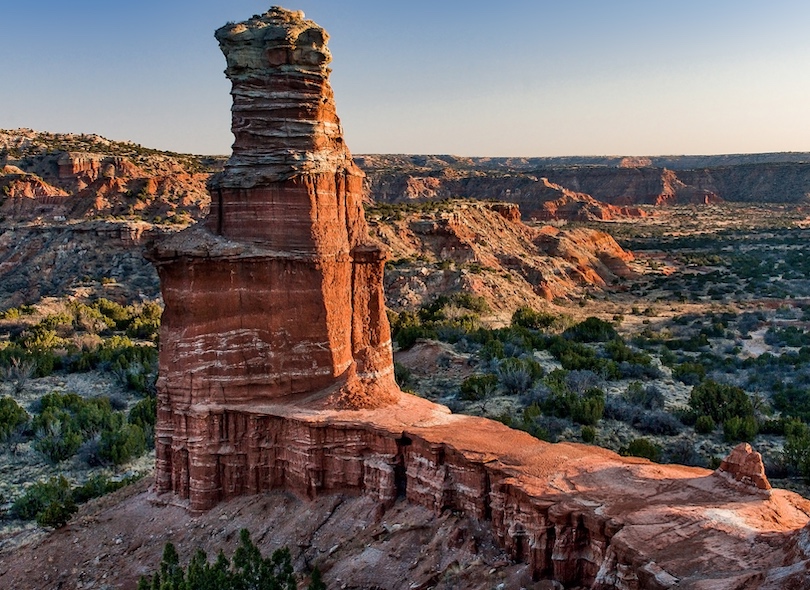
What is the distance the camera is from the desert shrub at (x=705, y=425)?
19.0m

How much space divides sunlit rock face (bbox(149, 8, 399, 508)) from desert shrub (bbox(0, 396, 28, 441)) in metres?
10.7

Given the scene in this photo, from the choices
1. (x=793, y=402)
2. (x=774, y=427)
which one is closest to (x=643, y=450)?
(x=774, y=427)

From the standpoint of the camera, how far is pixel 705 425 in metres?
19.0

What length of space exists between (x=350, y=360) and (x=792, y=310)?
40094 mm

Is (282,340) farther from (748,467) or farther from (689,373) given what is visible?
(689,373)

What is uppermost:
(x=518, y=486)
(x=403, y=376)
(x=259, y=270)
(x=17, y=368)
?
(x=259, y=270)

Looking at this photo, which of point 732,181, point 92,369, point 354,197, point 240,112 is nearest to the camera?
point 240,112

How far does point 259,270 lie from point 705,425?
44.1ft

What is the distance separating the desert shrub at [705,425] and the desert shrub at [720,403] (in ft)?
2.31

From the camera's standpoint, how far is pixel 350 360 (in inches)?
524

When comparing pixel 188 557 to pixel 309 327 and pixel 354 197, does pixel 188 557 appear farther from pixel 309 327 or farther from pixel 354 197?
pixel 354 197

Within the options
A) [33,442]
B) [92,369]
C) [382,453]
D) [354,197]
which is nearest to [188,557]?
[382,453]

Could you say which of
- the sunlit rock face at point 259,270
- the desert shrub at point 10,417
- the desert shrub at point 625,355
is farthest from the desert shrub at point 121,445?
the desert shrub at point 625,355

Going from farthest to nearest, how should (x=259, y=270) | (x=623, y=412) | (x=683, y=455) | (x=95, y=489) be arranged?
1. (x=623, y=412)
2. (x=683, y=455)
3. (x=95, y=489)
4. (x=259, y=270)
